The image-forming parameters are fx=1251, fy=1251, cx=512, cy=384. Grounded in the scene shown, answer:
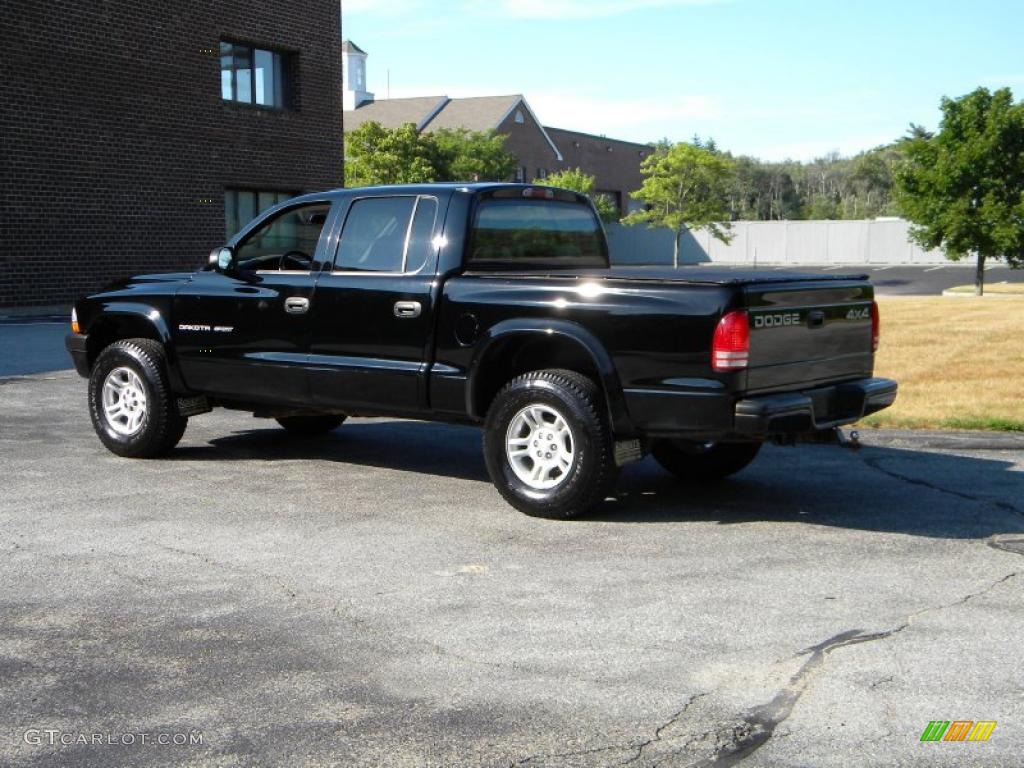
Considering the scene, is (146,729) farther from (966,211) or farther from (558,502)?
(966,211)

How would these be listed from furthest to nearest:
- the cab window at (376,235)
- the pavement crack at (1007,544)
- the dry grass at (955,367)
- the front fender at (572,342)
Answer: the dry grass at (955,367)
the cab window at (376,235)
the front fender at (572,342)
the pavement crack at (1007,544)

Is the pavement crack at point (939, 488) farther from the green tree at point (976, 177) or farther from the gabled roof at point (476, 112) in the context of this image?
the gabled roof at point (476, 112)

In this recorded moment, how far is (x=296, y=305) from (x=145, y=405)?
1635 mm

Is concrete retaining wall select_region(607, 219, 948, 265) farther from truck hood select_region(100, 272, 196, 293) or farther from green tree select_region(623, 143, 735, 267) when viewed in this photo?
truck hood select_region(100, 272, 196, 293)

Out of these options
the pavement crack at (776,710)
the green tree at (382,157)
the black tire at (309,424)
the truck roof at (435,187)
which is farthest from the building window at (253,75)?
the pavement crack at (776,710)

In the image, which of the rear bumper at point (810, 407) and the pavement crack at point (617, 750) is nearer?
the pavement crack at point (617, 750)

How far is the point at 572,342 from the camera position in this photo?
7125mm

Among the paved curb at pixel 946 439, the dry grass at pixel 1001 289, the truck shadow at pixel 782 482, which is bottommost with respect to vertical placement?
the truck shadow at pixel 782 482

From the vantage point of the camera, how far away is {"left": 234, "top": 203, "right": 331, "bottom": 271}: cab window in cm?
862

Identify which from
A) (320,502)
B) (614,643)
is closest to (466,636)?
(614,643)

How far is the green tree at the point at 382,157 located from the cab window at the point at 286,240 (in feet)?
129

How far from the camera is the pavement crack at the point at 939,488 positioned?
24.6 ft

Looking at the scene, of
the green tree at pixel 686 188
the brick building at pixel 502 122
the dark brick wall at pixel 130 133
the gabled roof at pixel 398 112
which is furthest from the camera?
the gabled roof at pixel 398 112

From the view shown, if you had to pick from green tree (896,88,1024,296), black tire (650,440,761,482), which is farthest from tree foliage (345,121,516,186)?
black tire (650,440,761,482)
